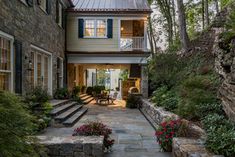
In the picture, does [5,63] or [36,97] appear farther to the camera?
[36,97]

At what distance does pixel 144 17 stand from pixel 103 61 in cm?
370

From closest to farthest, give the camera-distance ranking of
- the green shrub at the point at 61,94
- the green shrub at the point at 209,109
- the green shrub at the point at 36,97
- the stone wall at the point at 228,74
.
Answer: the stone wall at the point at 228,74 < the green shrub at the point at 209,109 < the green shrub at the point at 36,97 < the green shrub at the point at 61,94

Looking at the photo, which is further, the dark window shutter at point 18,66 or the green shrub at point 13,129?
the dark window shutter at point 18,66

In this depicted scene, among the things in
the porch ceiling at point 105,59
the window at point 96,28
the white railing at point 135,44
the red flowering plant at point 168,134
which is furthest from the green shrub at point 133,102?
the red flowering plant at point 168,134

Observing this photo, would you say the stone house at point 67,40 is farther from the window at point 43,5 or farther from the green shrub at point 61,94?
the green shrub at point 61,94

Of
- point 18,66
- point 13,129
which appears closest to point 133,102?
point 18,66

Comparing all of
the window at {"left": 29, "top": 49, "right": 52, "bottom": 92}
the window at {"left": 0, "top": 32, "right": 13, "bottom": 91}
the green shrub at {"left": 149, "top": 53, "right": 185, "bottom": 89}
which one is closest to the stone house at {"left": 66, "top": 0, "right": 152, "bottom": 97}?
the green shrub at {"left": 149, "top": 53, "right": 185, "bottom": 89}

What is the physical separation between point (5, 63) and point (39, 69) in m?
3.67

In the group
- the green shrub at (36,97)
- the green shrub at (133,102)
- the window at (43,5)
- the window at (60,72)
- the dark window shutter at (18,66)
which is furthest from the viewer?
the green shrub at (133,102)

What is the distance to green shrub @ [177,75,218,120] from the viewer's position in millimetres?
7445

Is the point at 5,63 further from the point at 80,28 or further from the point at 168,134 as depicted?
the point at 80,28

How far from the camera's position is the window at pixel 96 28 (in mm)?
17203

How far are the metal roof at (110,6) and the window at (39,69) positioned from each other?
5.46 m

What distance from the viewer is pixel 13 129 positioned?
12.0 feet
